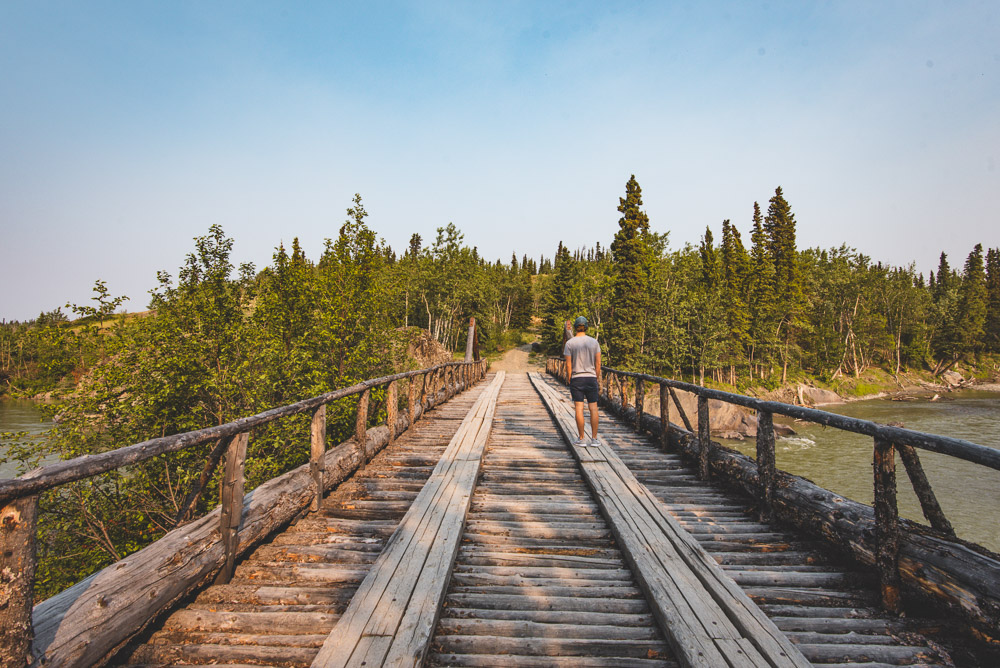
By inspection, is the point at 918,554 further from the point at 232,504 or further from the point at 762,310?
the point at 762,310

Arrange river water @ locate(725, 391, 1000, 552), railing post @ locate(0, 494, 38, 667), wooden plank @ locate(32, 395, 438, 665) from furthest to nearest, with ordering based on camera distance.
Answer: river water @ locate(725, 391, 1000, 552)
wooden plank @ locate(32, 395, 438, 665)
railing post @ locate(0, 494, 38, 667)

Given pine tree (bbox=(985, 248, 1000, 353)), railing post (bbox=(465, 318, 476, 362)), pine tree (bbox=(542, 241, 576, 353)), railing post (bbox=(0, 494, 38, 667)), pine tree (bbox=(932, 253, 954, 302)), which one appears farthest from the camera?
pine tree (bbox=(932, 253, 954, 302))

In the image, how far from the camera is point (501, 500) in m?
4.04

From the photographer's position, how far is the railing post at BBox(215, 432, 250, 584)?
2.62 meters

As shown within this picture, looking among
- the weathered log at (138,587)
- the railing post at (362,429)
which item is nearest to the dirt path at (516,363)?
the railing post at (362,429)

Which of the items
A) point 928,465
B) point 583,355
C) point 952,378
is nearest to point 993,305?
point 952,378

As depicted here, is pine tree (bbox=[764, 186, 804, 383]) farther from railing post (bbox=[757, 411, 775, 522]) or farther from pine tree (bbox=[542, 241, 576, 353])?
railing post (bbox=[757, 411, 775, 522])

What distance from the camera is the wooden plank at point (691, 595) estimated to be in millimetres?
1896

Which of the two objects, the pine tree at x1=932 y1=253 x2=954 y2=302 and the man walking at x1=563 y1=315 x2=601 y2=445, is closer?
the man walking at x1=563 y1=315 x2=601 y2=445

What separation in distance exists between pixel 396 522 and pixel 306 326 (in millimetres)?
10112

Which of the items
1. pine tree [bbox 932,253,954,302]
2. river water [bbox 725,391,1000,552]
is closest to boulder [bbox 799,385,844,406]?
river water [bbox 725,391,1000,552]

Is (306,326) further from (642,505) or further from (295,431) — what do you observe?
(642,505)

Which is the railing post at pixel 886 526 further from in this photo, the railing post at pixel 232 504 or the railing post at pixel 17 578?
the railing post at pixel 17 578

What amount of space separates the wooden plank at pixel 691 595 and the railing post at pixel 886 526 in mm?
873
